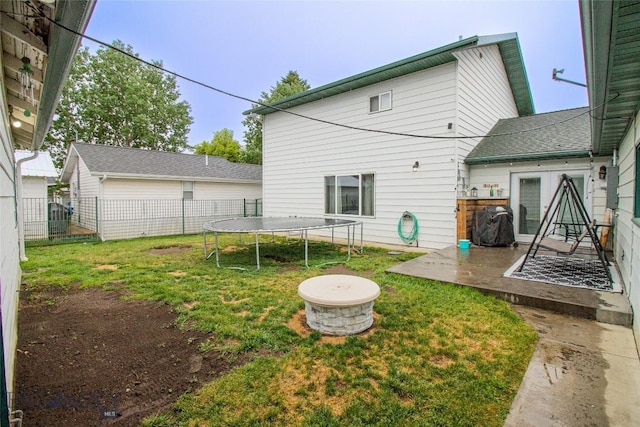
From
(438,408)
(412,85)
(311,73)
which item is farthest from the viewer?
(311,73)

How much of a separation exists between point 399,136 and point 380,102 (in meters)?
1.17

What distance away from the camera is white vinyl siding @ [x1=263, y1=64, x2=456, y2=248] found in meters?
7.28

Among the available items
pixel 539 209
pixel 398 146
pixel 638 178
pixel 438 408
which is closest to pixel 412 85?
pixel 398 146

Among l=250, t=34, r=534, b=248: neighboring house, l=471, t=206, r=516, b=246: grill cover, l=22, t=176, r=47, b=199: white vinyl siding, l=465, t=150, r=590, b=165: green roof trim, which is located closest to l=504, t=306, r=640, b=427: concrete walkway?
l=471, t=206, r=516, b=246: grill cover

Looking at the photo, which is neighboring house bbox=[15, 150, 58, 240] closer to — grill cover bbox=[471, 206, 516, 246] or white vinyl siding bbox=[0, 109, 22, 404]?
white vinyl siding bbox=[0, 109, 22, 404]

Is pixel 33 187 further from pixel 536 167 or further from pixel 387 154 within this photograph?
pixel 536 167

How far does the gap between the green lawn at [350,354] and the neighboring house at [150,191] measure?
6.36m

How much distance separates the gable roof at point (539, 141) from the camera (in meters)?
6.93

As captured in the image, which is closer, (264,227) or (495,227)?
(264,227)

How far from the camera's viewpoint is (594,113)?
3.62 metres

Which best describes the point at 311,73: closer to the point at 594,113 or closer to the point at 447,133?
the point at 447,133

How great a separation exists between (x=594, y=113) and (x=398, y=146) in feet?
15.2

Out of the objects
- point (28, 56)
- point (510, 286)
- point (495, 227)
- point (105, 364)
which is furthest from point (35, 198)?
point (495, 227)

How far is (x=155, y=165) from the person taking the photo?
13.1m
